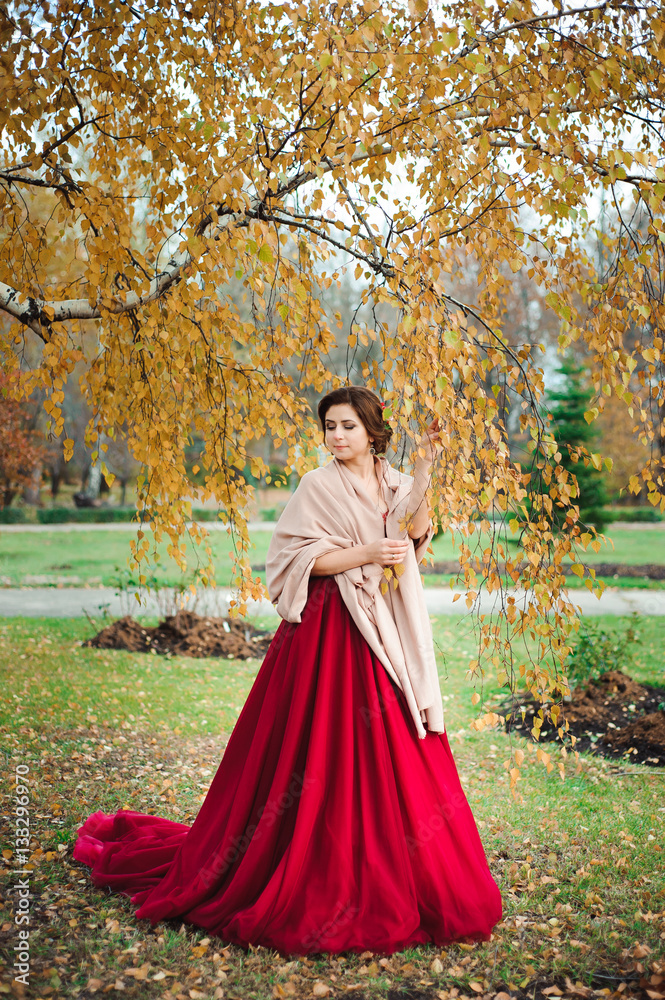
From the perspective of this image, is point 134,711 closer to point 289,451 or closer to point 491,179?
point 289,451

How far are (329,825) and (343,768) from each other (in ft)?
0.60

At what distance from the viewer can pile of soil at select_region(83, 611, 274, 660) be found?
6.90 meters

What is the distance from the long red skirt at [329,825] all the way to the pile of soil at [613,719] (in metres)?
1.77

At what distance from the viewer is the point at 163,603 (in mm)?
8758

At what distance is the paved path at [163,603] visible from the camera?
328 inches

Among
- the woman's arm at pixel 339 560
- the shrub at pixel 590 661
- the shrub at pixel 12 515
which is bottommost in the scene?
the shrub at pixel 590 661

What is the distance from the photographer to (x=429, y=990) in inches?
91.8

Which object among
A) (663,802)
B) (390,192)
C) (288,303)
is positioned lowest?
(663,802)

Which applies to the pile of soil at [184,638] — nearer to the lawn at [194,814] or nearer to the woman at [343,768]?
the lawn at [194,814]

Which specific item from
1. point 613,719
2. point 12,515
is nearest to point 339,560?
point 613,719

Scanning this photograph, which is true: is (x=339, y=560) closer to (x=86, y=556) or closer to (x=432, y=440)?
(x=432, y=440)

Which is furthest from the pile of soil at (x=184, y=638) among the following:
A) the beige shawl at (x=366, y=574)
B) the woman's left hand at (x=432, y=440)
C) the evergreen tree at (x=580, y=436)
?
the evergreen tree at (x=580, y=436)

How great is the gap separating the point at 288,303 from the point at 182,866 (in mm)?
2326

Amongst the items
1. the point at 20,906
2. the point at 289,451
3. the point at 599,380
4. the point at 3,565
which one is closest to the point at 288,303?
the point at 289,451
